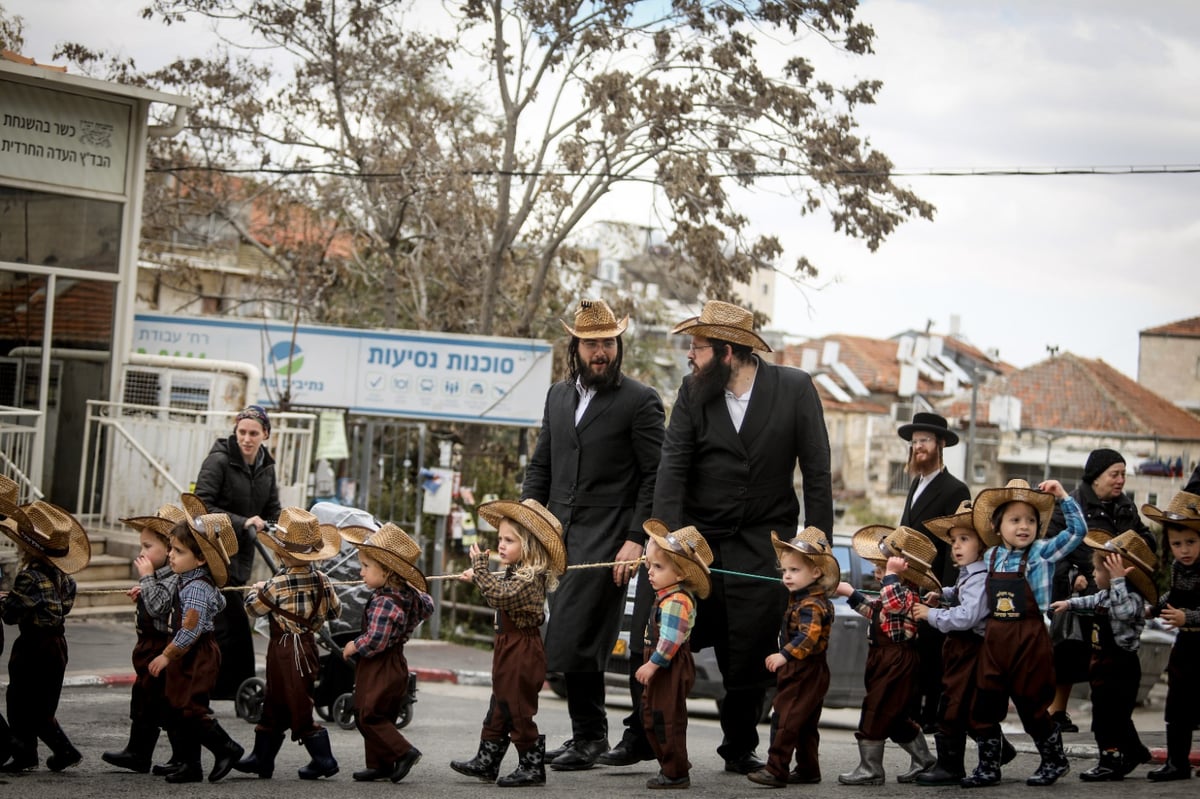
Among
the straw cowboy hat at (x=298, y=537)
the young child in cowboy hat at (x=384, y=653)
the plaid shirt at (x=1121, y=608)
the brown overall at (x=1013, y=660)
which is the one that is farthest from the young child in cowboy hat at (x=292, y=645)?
the plaid shirt at (x=1121, y=608)

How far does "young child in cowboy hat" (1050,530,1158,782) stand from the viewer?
728cm

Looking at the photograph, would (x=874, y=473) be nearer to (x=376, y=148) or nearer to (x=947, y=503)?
(x=376, y=148)

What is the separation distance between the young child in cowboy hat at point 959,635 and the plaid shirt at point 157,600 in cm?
346

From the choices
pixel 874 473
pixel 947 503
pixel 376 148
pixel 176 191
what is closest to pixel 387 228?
pixel 376 148

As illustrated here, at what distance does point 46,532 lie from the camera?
6676 mm

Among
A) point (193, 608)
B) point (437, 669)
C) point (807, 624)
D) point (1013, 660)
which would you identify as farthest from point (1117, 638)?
point (437, 669)

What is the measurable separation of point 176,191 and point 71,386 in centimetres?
1081

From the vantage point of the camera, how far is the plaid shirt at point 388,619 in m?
6.66

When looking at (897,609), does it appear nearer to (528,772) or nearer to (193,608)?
(528,772)

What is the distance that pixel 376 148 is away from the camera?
75.8 feet

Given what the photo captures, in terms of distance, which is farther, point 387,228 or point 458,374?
point 387,228

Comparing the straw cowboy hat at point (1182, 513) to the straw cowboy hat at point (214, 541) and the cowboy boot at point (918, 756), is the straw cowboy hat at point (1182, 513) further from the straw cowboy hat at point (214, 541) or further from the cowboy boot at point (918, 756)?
the straw cowboy hat at point (214, 541)

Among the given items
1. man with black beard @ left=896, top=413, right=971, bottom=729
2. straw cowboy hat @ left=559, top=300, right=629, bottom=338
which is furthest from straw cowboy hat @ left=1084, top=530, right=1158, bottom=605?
straw cowboy hat @ left=559, top=300, right=629, bottom=338

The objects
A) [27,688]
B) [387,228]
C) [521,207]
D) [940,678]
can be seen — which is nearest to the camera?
[27,688]
